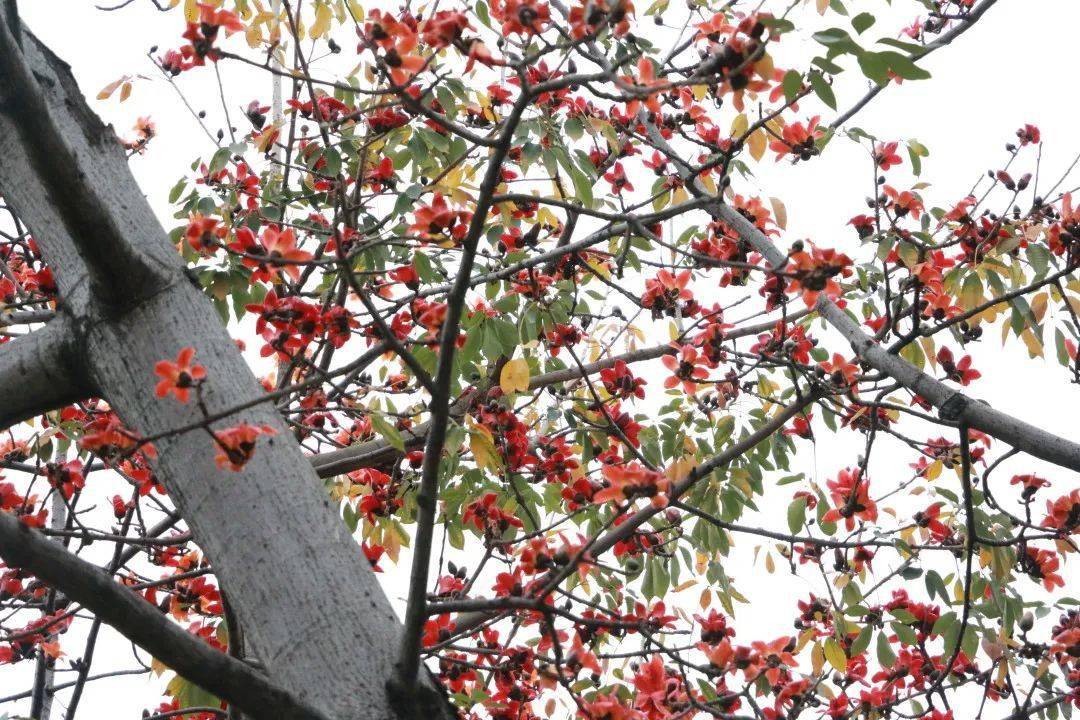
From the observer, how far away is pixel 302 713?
4.63 ft

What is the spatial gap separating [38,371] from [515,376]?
1.01 metres

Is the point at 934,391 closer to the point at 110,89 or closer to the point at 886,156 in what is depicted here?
the point at 886,156

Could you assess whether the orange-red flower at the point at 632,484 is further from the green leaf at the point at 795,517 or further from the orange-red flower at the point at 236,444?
the green leaf at the point at 795,517

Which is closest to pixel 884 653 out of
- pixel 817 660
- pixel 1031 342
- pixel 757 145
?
pixel 817 660

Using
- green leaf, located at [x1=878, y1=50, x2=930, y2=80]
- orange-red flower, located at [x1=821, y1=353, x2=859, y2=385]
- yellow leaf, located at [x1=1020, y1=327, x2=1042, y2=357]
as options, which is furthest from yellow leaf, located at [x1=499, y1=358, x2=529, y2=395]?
yellow leaf, located at [x1=1020, y1=327, x2=1042, y2=357]

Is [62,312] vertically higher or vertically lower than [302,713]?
higher

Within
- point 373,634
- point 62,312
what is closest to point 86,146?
point 62,312

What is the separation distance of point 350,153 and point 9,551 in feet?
6.88

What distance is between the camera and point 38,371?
189cm

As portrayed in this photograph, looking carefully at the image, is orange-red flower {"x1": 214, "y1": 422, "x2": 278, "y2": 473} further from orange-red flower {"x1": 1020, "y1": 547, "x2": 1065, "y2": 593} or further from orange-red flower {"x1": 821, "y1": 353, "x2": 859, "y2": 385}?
orange-red flower {"x1": 1020, "y1": 547, "x2": 1065, "y2": 593}

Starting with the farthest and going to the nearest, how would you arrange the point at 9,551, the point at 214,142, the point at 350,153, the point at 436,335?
the point at 214,142 → the point at 350,153 → the point at 436,335 → the point at 9,551

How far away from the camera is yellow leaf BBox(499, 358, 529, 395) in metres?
2.26

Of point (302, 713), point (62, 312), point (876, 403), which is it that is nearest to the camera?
point (302, 713)

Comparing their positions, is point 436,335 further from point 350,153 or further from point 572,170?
point 350,153
